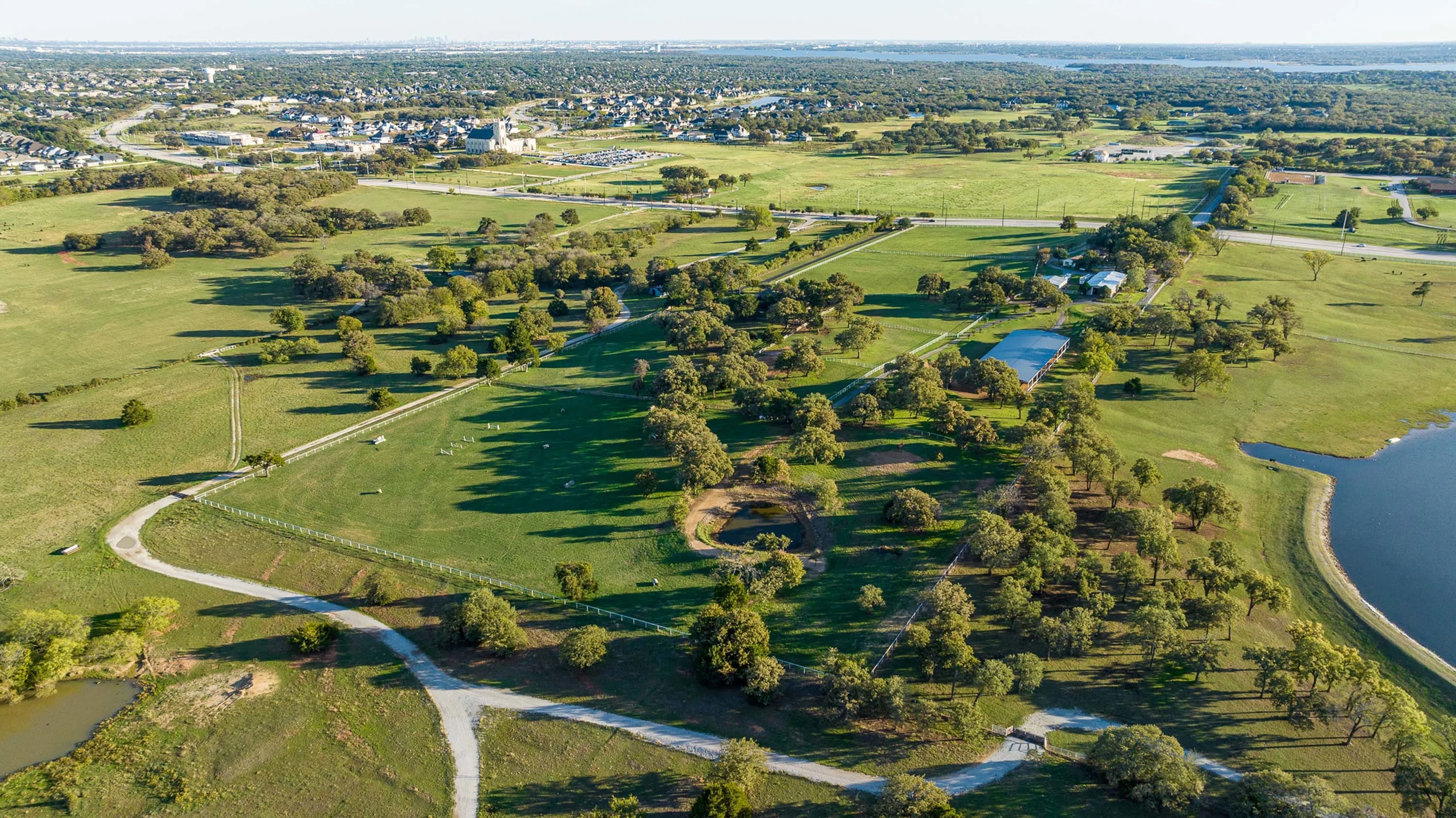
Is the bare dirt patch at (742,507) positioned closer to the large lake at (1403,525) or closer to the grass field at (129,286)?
the large lake at (1403,525)

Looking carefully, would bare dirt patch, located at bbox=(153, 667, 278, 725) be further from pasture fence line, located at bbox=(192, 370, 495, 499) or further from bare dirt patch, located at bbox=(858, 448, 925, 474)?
bare dirt patch, located at bbox=(858, 448, 925, 474)

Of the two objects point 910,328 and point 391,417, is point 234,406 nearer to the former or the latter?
point 391,417

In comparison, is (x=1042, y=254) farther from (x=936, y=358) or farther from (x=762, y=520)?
(x=762, y=520)

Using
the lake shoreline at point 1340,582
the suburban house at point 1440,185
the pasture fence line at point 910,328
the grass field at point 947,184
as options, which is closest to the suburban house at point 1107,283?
the pasture fence line at point 910,328

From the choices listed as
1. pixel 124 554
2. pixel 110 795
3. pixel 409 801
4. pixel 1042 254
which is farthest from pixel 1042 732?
pixel 1042 254

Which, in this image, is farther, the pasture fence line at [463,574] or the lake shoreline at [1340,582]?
the pasture fence line at [463,574]
